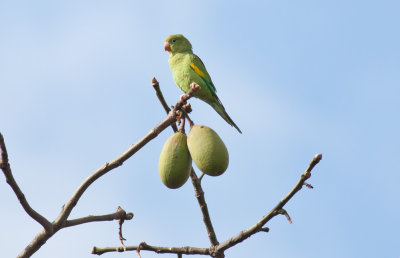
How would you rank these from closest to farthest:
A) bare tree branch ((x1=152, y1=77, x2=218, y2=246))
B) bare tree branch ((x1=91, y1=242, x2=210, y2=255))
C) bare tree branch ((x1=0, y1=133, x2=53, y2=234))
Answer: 1. bare tree branch ((x1=0, y1=133, x2=53, y2=234))
2. bare tree branch ((x1=91, y1=242, x2=210, y2=255))
3. bare tree branch ((x1=152, y1=77, x2=218, y2=246))

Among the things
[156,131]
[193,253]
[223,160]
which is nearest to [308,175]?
[223,160]

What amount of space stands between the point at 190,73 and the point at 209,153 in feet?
15.2

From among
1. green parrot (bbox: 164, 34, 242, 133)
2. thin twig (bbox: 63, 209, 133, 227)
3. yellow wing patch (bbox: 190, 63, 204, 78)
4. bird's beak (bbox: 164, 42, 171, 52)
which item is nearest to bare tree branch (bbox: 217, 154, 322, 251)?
thin twig (bbox: 63, 209, 133, 227)

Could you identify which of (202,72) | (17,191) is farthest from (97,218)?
(202,72)

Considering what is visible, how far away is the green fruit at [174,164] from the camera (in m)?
3.50

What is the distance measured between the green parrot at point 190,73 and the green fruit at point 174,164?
14.0 feet

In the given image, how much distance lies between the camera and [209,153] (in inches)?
135

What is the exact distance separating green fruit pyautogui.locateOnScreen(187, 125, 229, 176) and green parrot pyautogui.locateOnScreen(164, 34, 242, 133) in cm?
433

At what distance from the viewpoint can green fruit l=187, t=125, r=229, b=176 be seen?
3426 mm

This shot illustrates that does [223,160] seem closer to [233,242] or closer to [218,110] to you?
[233,242]

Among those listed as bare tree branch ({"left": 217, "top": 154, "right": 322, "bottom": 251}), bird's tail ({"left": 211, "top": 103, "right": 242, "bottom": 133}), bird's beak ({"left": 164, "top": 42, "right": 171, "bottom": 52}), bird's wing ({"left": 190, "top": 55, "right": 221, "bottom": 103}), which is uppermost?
bird's beak ({"left": 164, "top": 42, "right": 171, "bottom": 52})

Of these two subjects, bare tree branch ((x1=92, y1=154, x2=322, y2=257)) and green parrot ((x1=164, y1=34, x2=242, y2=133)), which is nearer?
bare tree branch ((x1=92, y1=154, x2=322, y2=257))

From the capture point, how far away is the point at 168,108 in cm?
396

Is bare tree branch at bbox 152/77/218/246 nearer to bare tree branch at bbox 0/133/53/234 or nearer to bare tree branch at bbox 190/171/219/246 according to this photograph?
bare tree branch at bbox 190/171/219/246
